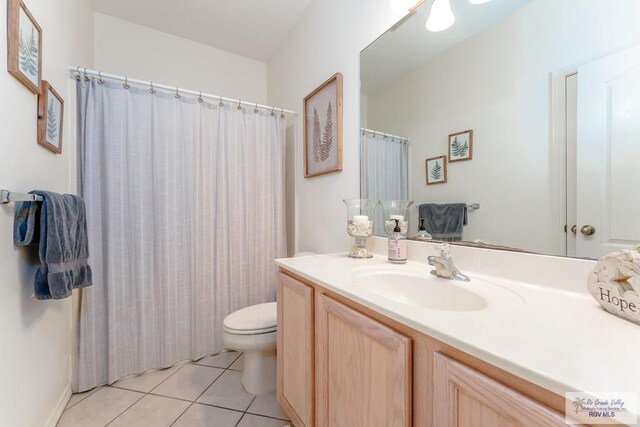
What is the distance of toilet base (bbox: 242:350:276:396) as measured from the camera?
151 centimetres

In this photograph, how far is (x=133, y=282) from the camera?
1.64 meters

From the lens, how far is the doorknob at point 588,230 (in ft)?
2.48

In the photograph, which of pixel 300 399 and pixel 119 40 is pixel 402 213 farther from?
pixel 119 40

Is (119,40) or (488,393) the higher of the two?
(119,40)

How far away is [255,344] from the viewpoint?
143cm

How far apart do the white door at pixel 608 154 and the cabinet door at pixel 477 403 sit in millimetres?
595

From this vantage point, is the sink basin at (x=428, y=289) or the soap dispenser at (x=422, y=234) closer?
the sink basin at (x=428, y=289)

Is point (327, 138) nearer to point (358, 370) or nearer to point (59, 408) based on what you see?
point (358, 370)

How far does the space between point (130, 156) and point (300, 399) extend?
168 centimetres

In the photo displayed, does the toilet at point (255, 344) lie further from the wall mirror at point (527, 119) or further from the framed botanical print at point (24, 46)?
the framed botanical print at point (24, 46)

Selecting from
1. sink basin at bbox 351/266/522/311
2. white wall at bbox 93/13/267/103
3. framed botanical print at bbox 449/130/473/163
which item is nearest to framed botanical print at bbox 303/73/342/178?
framed botanical print at bbox 449/130/473/163

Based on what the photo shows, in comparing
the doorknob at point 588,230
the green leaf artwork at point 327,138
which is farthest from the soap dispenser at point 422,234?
the green leaf artwork at point 327,138

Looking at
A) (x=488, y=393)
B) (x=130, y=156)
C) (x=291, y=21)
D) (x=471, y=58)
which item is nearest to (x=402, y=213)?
(x=471, y=58)

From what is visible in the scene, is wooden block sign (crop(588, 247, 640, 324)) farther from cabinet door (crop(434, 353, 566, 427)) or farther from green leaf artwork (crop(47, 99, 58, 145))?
green leaf artwork (crop(47, 99, 58, 145))
